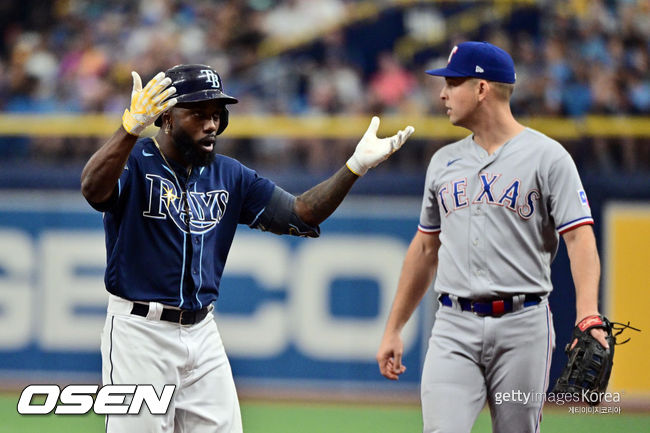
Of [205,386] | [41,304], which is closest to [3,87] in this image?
[41,304]

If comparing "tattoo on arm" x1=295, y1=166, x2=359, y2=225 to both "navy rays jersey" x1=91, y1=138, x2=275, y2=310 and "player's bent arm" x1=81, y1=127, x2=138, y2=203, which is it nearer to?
"navy rays jersey" x1=91, y1=138, x2=275, y2=310

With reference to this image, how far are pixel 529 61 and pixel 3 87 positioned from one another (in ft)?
17.3

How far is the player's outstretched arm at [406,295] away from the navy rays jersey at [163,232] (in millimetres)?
918

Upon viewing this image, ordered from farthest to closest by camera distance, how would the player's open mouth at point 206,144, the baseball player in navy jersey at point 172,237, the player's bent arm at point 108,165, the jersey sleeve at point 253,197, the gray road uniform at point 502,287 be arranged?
the jersey sleeve at point 253,197
the gray road uniform at point 502,287
the player's open mouth at point 206,144
the baseball player in navy jersey at point 172,237
the player's bent arm at point 108,165

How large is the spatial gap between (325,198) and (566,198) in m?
1.02

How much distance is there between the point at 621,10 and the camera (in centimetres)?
875

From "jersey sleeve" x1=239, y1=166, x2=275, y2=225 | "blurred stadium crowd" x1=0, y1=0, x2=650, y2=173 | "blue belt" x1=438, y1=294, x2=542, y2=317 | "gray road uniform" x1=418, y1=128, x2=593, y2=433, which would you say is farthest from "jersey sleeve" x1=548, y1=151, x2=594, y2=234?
"blurred stadium crowd" x1=0, y1=0, x2=650, y2=173

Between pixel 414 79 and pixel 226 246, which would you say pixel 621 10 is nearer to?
pixel 414 79

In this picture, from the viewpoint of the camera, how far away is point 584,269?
376cm

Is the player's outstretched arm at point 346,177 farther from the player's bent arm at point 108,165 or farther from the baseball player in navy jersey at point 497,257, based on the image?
the player's bent arm at point 108,165

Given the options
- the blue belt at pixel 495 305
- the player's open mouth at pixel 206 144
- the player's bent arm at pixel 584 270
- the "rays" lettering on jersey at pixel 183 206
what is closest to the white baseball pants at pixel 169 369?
the "rays" lettering on jersey at pixel 183 206

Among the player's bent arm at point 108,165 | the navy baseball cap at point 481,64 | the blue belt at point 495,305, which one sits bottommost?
the blue belt at point 495,305

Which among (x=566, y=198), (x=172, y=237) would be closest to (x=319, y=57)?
(x=566, y=198)

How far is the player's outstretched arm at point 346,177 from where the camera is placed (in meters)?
3.82
